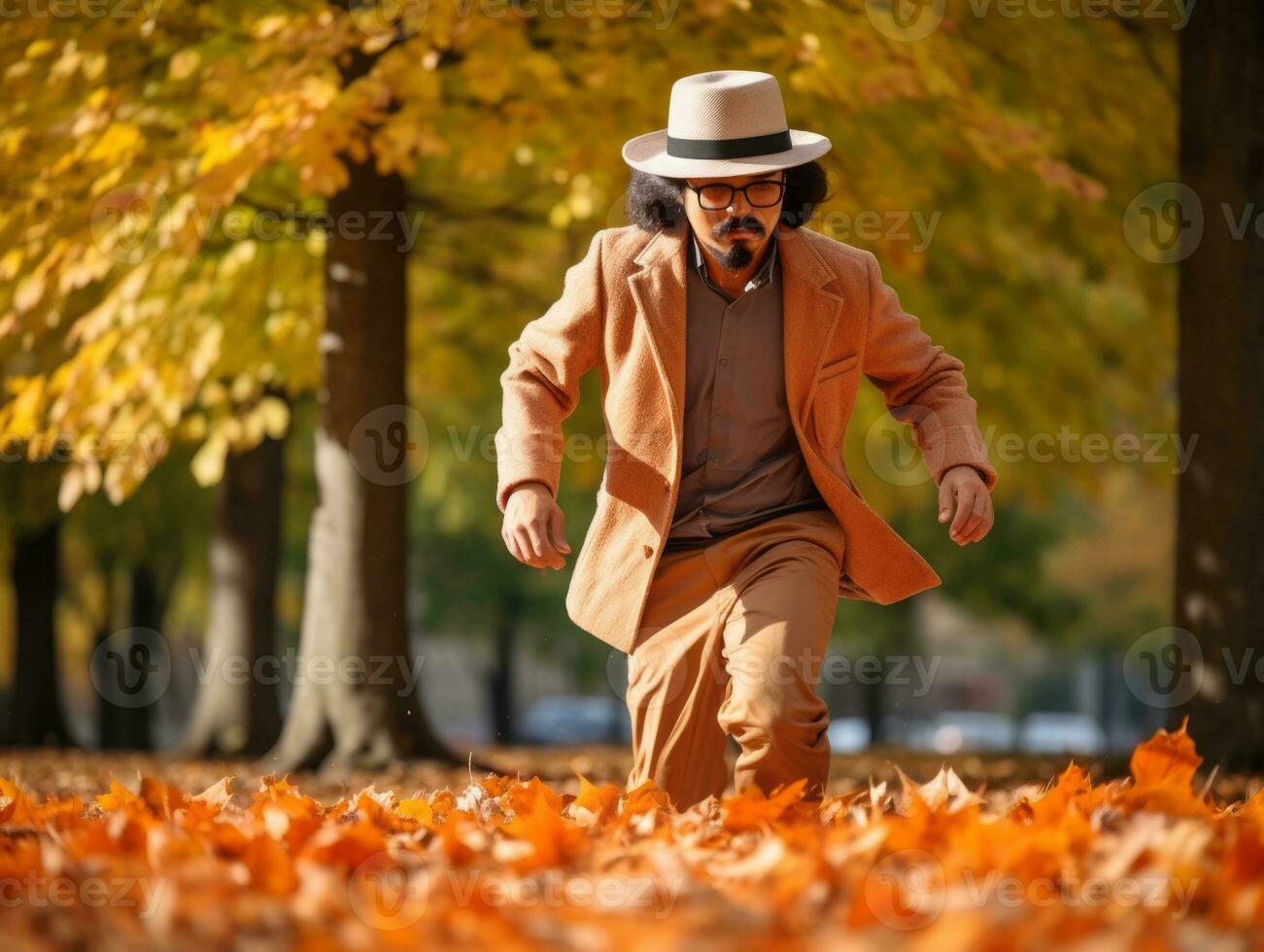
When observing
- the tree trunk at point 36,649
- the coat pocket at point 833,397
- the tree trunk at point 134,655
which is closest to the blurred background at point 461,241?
the tree trunk at point 36,649

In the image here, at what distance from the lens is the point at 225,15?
338 inches

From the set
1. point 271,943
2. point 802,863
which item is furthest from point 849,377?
point 271,943

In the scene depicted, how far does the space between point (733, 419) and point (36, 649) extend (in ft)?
42.8

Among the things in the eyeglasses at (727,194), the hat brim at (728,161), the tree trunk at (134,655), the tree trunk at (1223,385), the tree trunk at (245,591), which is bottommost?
the tree trunk at (134,655)

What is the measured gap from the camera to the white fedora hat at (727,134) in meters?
4.29

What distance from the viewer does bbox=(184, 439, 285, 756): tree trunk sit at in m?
12.6

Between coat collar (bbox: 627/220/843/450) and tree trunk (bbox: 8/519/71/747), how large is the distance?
12372 millimetres

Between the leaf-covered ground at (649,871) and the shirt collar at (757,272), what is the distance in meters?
1.40

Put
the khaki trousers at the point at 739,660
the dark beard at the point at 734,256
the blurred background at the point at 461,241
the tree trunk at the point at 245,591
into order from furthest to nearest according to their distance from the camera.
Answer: the tree trunk at the point at 245,591, the blurred background at the point at 461,241, the dark beard at the point at 734,256, the khaki trousers at the point at 739,660

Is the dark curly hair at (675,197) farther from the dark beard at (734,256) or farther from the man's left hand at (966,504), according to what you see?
the man's left hand at (966,504)

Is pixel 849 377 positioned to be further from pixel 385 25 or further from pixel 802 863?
pixel 385 25

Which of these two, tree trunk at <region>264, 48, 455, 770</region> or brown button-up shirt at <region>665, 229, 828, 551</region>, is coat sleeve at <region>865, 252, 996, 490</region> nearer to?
brown button-up shirt at <region>665, 229, 828, 551</region>

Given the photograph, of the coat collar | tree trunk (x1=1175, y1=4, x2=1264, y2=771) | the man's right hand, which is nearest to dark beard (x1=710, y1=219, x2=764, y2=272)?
the coat collar

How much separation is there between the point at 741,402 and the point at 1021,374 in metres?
7.87
